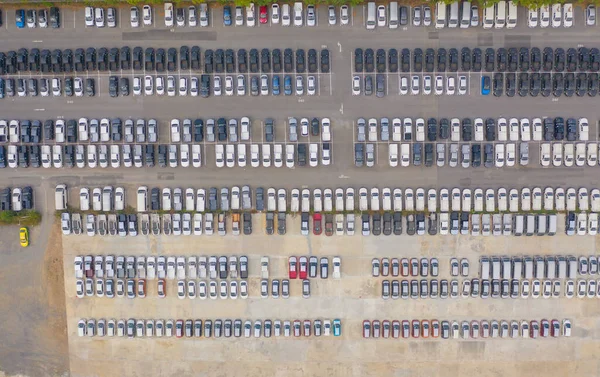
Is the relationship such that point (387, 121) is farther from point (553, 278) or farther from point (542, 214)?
point (553, 278)

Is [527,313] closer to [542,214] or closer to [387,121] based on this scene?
[542,214]

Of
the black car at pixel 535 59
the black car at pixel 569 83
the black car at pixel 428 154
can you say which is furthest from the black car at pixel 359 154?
the black car at pixel 569 83

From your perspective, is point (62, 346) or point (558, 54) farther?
point (62, 346)

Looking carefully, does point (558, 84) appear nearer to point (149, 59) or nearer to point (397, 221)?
point (397, 221)

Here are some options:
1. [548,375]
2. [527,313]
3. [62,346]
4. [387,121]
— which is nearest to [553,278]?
[527,313]

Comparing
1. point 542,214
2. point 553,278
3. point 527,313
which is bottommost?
point 527,313

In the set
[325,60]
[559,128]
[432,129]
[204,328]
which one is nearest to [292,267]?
[204,328]

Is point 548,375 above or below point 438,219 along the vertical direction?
below
